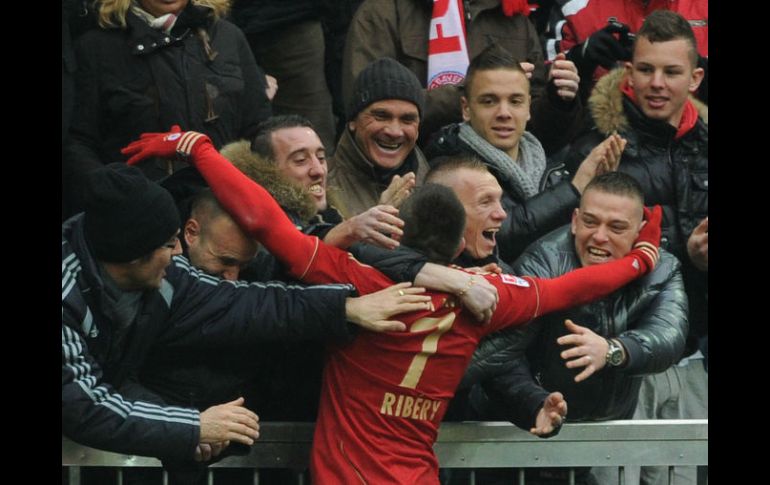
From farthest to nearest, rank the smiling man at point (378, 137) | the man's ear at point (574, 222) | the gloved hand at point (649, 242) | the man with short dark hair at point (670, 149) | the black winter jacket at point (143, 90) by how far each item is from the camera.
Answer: the man with short dark hair at point (670, 149)
the smiling man at point (378, 137)
the black winter jacket at point (143, 90)
the man's ear at point (574, 222)
the gloved hand at point (649, 242)

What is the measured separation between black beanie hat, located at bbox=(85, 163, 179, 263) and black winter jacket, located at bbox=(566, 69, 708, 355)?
214 centimetres

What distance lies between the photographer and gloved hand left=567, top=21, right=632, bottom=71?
6723mm

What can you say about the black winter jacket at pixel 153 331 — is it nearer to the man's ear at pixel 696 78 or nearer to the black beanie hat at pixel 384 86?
the black beanie hat at pixel 384 86

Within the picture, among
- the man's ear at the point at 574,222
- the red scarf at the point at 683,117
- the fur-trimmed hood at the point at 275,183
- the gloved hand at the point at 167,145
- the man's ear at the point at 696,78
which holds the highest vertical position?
the man's ear at the point at 696,78

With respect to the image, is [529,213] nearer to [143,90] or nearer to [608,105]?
[608,105]

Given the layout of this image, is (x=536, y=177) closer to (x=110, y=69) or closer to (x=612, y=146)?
(x=612, y=146)

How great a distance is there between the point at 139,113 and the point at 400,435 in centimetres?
174

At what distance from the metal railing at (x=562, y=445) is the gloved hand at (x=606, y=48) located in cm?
188

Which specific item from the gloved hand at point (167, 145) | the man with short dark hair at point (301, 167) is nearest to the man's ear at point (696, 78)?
the man with short dark hair at point (301, 167)

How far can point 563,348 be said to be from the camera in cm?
575

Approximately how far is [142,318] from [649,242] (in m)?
1.98

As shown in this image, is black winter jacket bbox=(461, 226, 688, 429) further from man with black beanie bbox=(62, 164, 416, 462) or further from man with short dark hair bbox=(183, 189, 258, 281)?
man with short dark hair bbox=(183, 189, 258, 281)

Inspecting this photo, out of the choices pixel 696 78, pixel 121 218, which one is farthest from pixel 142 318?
pixel 696 78

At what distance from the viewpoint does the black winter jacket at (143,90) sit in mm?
6020
